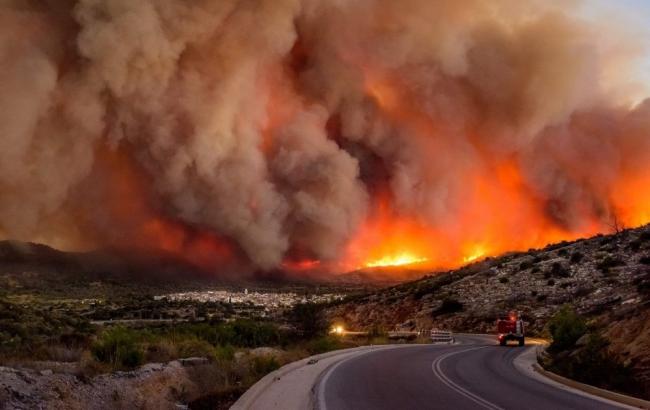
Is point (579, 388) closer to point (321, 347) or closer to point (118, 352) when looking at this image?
point (118, 352)

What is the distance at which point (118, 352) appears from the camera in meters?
11.7

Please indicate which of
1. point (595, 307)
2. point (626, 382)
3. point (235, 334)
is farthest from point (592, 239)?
point (626, 382)

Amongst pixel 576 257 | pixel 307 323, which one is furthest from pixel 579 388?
pixel 576 257

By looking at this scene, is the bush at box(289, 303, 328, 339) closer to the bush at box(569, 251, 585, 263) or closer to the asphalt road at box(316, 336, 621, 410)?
the asphalt road at box(316, 336, 621, 410)

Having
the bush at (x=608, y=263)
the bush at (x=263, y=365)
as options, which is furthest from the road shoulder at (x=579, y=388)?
the bush at (x=608, y=263)

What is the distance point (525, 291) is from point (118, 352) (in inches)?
1472

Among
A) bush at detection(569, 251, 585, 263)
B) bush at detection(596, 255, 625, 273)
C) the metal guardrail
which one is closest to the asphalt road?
the metal guardrail

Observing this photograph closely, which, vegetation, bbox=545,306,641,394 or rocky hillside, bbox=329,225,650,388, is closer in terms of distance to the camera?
vegetation, bbox=545,306,641,394

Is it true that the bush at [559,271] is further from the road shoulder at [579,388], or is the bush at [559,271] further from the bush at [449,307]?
the road shoulder at [579,388]

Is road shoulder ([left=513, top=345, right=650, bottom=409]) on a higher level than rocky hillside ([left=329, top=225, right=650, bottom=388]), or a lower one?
lower

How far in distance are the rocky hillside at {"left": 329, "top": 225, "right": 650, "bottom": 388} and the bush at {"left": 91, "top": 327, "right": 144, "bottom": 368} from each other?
85.3 feet

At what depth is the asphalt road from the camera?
9.41 metres

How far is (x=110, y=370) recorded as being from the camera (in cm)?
1059

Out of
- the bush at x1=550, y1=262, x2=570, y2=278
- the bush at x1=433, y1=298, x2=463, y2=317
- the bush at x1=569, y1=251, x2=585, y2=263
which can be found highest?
the bush at x1=569, y1=251, x2=585, y2=263
